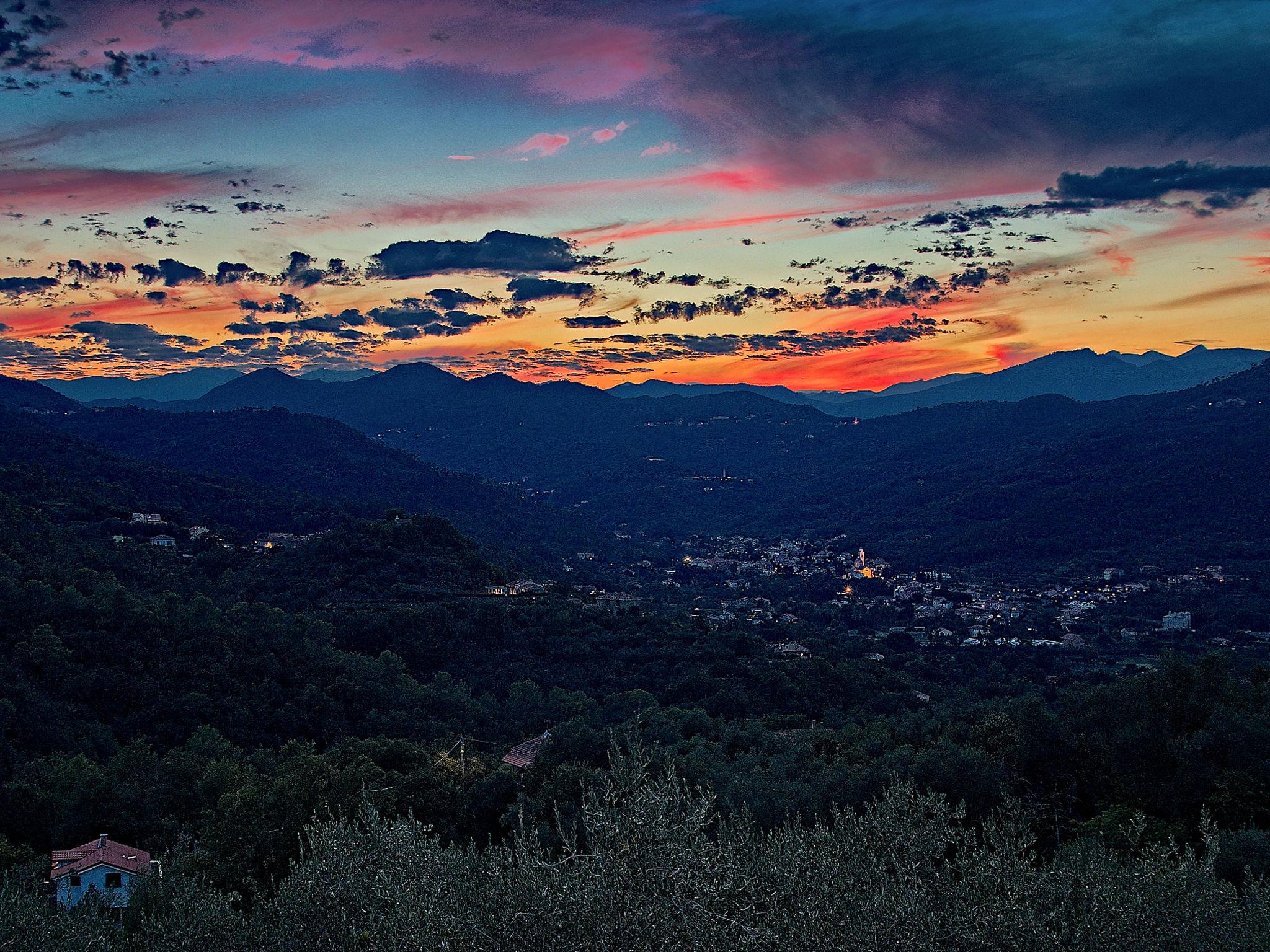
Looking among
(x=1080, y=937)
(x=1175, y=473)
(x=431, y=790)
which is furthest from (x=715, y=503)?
(x=1080, y=937)

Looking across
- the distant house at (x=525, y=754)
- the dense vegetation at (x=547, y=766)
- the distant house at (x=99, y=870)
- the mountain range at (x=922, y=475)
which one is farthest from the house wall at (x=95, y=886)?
Answer: the mountain range at (x=922, y=475)

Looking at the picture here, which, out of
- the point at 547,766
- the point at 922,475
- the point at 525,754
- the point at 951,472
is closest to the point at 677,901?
the point at 547,766

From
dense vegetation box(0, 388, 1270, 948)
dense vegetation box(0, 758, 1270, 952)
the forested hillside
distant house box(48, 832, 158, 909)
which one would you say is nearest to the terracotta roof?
distant house box(48, 832, 158, 909)

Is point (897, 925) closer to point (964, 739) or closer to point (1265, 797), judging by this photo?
point (1265, 797)

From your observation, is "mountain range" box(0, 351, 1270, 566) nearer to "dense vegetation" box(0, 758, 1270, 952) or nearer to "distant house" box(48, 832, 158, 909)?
"dense vegetation" box(0, 758, 1270, 952)

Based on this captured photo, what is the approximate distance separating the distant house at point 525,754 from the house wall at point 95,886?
366 inches

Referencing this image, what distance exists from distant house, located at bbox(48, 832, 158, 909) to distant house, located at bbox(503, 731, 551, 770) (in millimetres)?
9053

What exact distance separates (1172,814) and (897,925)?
14813mm

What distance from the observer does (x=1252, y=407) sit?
85.5 m

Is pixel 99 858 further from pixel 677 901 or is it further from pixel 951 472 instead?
pixel 951 472

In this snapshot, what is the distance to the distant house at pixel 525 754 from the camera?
2447cm

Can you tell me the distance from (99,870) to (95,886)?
0.70 meters

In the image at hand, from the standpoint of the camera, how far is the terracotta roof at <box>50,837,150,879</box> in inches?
679

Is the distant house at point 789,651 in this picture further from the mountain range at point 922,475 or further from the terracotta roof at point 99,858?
Result: the mountain range at point 922,475
